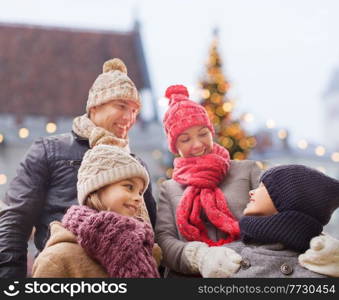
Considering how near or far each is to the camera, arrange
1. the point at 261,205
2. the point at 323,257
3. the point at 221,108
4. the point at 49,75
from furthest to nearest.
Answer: the point at 49,75 < the point at 221,108 < the point at 261,205 < the point at 323,257

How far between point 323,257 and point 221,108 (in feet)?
8.60

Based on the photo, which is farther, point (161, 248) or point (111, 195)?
point (161, 248)

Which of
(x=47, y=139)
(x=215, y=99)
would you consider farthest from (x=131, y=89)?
(x=215, y=99)

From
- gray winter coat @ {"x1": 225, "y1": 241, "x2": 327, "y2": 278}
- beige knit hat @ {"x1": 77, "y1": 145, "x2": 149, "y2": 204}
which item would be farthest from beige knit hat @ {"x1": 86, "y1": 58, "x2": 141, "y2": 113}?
gray winter coat @ {"x1": 225, "y1": 241, "x2": 327, "y2": 278}

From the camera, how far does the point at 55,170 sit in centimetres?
199

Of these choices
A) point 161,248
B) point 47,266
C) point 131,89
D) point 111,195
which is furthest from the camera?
point 131,89

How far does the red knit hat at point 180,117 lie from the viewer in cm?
204

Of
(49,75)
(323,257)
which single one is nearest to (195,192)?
(323,257)

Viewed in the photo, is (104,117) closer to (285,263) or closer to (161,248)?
(161,248)

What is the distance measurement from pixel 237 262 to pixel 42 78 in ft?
15.0

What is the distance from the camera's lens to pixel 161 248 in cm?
195

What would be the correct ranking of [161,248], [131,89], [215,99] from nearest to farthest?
[161,248]
[131,89]
[215,99]

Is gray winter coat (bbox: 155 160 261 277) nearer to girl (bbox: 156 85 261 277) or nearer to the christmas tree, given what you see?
girl (bbox: 156 85 261 277)

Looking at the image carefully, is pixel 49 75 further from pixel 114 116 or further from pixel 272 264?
pixel 272 264
